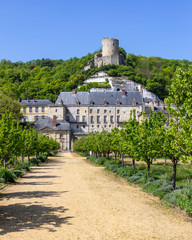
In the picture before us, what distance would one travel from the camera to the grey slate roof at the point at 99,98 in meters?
81.3

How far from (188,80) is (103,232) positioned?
5.83 metres

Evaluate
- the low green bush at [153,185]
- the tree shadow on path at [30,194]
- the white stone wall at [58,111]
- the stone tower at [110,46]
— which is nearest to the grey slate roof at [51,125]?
the white stone wall at [58,111]

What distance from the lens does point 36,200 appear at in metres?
12.6

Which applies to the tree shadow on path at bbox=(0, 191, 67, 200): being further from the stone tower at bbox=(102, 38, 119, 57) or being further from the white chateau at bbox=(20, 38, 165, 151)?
the stone tower at bbox=(102, 38, 119, 57)

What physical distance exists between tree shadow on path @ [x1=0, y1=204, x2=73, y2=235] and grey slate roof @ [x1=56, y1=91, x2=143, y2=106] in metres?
70.8

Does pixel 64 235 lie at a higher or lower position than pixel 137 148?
lower

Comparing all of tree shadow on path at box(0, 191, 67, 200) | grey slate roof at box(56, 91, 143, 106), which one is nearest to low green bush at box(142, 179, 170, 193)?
tree shadow on path at box(0, 191, 67, 200)

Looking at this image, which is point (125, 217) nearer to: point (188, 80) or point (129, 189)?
point (188, 80)

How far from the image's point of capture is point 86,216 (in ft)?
32.7

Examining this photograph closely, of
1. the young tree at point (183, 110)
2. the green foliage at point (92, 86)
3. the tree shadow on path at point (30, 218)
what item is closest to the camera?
the tree shadow on path at point (30, 218)

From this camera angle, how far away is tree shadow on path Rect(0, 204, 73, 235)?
8.53 m

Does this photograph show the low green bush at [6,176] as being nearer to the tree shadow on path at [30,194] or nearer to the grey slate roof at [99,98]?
the tree shadow on path at [30,194]

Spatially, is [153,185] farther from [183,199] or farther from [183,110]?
[183,110]

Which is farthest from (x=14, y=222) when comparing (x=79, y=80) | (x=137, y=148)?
(x=79, y=80)
